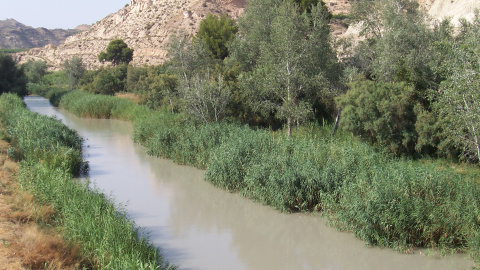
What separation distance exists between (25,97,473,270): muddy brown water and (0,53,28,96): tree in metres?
26.6

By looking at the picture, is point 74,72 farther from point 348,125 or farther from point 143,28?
point 348,125

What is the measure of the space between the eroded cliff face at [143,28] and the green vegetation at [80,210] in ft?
120

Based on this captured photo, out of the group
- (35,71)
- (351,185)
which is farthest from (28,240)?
(35,71)

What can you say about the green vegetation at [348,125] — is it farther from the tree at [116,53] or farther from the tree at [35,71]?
the tree at [35,71]

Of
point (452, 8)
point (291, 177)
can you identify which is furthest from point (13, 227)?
point (452, 8)

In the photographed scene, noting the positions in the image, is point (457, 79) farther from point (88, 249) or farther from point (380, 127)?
point (88, 249)

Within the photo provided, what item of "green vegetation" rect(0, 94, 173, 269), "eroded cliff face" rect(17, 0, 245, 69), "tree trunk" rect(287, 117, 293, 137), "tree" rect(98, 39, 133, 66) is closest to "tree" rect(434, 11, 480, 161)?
"tree trunk" rect(287, 117, 293, 137)

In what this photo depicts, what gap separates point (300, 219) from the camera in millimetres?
11266

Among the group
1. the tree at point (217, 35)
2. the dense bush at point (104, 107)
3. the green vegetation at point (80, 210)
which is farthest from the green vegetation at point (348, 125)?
the tree at point (217, 35)

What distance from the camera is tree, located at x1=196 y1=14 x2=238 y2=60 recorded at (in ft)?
108

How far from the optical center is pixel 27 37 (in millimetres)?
141375

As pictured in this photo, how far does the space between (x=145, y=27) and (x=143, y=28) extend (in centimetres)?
A: 65

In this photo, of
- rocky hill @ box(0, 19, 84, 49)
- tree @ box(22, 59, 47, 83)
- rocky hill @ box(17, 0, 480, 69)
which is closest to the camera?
rocky hill @ box(17, 0, 480, 69)

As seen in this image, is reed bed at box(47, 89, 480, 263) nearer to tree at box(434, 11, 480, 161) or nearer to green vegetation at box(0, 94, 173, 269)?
tree at box(434, 11, 480, 161)
